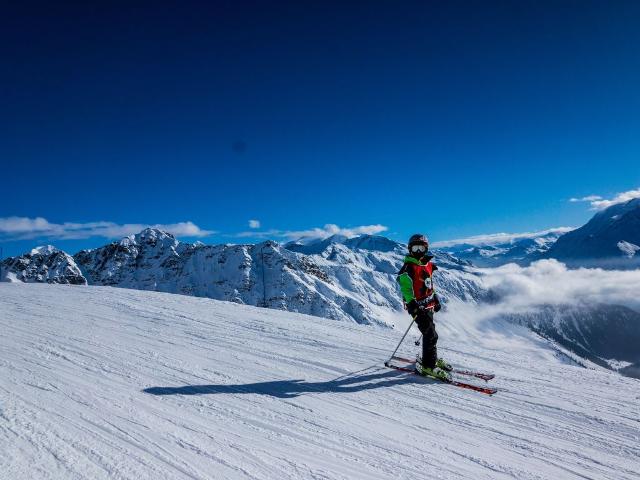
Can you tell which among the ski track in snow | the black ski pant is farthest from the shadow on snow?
the black ski pant

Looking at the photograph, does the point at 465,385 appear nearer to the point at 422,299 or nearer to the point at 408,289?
the point at 422,299

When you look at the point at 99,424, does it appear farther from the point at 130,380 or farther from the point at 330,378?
the point at 330,378

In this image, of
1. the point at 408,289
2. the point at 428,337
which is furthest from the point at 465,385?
the point at 408,289

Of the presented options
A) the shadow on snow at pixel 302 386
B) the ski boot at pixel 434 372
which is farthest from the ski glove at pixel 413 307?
the shadow on snow at pixel 302 386

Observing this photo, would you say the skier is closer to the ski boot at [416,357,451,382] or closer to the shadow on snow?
the ski boot at [416,357,451,382]

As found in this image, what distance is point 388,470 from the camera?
4.51 m

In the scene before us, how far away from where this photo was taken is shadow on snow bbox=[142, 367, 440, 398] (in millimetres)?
6500

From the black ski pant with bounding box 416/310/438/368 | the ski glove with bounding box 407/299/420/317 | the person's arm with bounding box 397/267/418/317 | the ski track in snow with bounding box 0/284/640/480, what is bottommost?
the ski track in snow with bounding box 0/284/640/480

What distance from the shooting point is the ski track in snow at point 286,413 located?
4496mm

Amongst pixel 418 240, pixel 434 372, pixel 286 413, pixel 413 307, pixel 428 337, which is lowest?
pixel 286 413

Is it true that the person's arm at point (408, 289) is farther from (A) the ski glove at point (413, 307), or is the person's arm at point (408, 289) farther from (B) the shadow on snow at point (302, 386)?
(B) the shadow on snow at point (302, 386)

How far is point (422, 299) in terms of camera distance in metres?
7.87

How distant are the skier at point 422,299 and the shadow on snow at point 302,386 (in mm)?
464

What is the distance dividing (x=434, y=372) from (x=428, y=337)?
0.63 meters
